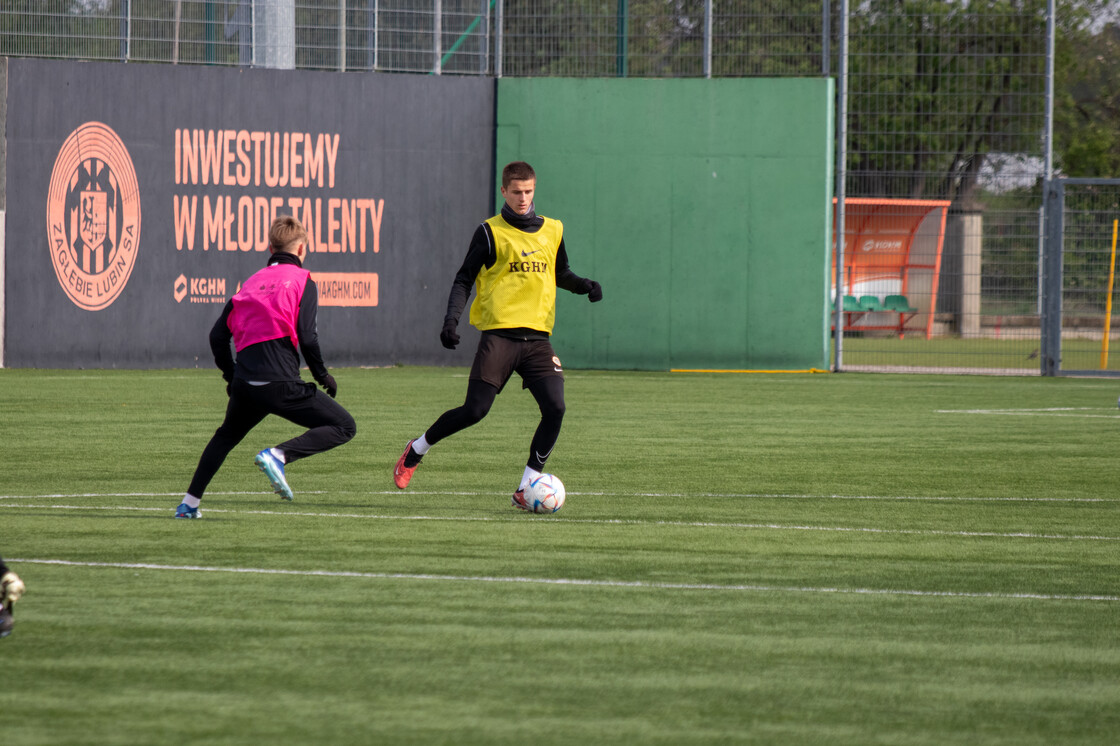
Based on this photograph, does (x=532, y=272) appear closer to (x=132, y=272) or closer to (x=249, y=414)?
(x=249, y=414)

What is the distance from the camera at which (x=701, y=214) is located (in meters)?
22.0

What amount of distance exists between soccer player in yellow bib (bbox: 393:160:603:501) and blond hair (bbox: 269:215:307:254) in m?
0.96

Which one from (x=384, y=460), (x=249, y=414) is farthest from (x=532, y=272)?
(x=384, y=460)

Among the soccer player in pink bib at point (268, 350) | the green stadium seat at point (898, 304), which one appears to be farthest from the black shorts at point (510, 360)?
the green stadium seat at point (898, 304)

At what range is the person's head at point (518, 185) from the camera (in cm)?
847

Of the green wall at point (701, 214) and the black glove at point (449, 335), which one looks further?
the green wall at point (701, 214)

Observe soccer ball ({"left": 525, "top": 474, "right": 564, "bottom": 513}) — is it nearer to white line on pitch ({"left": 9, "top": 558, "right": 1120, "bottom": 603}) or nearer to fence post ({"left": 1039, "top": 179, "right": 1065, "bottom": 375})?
white line on pitch ({"left": 9, "top": 558, "right": 1120, "bottom": 603})

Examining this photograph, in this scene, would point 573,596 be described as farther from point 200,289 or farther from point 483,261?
point 200,289

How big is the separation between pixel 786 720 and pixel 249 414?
4.40 m

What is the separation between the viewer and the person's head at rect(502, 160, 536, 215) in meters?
8.47

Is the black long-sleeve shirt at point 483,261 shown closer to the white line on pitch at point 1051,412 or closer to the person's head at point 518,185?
the person's head at point 518,185

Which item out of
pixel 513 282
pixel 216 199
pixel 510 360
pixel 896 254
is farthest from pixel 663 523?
pixel 896 254

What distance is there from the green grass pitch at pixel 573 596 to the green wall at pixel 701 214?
33.0ft

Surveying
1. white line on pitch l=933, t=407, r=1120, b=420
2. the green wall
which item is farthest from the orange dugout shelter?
white line on pitch l=933, t=407, r=1120, b=420
